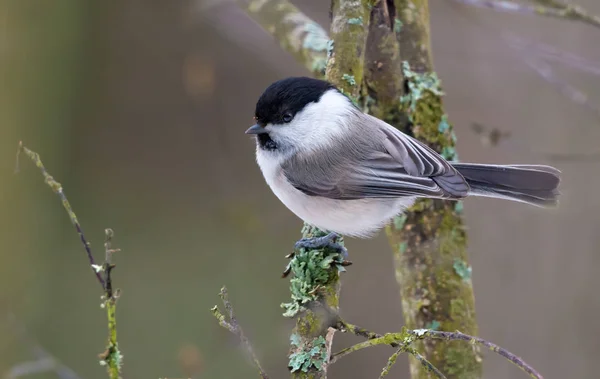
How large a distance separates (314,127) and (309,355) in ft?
2.43

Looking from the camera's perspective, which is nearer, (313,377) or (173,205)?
(313,377)

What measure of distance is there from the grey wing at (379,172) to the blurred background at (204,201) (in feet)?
4.28

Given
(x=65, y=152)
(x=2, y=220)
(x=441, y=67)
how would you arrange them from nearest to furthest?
(x=2, y=220) < (x=65, y=152) < (x=441, y=67)

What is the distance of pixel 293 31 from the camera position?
1.96 metres

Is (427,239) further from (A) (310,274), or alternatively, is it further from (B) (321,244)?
(A) (310,274)

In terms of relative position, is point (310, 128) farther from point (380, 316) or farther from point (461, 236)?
point (380, 316)

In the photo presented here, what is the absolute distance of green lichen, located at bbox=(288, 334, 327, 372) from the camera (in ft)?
3.76

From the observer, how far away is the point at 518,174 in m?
1.78

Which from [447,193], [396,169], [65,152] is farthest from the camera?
[65,152]

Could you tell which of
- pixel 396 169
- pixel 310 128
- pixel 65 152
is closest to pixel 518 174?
pixel 396 169

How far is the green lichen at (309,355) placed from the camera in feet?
3.76

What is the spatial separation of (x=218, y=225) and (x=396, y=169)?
1.69 metres

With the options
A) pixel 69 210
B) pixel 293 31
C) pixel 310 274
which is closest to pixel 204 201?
pixel 293 31

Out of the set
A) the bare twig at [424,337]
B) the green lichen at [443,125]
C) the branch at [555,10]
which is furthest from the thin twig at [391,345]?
the branch at [555,10]
